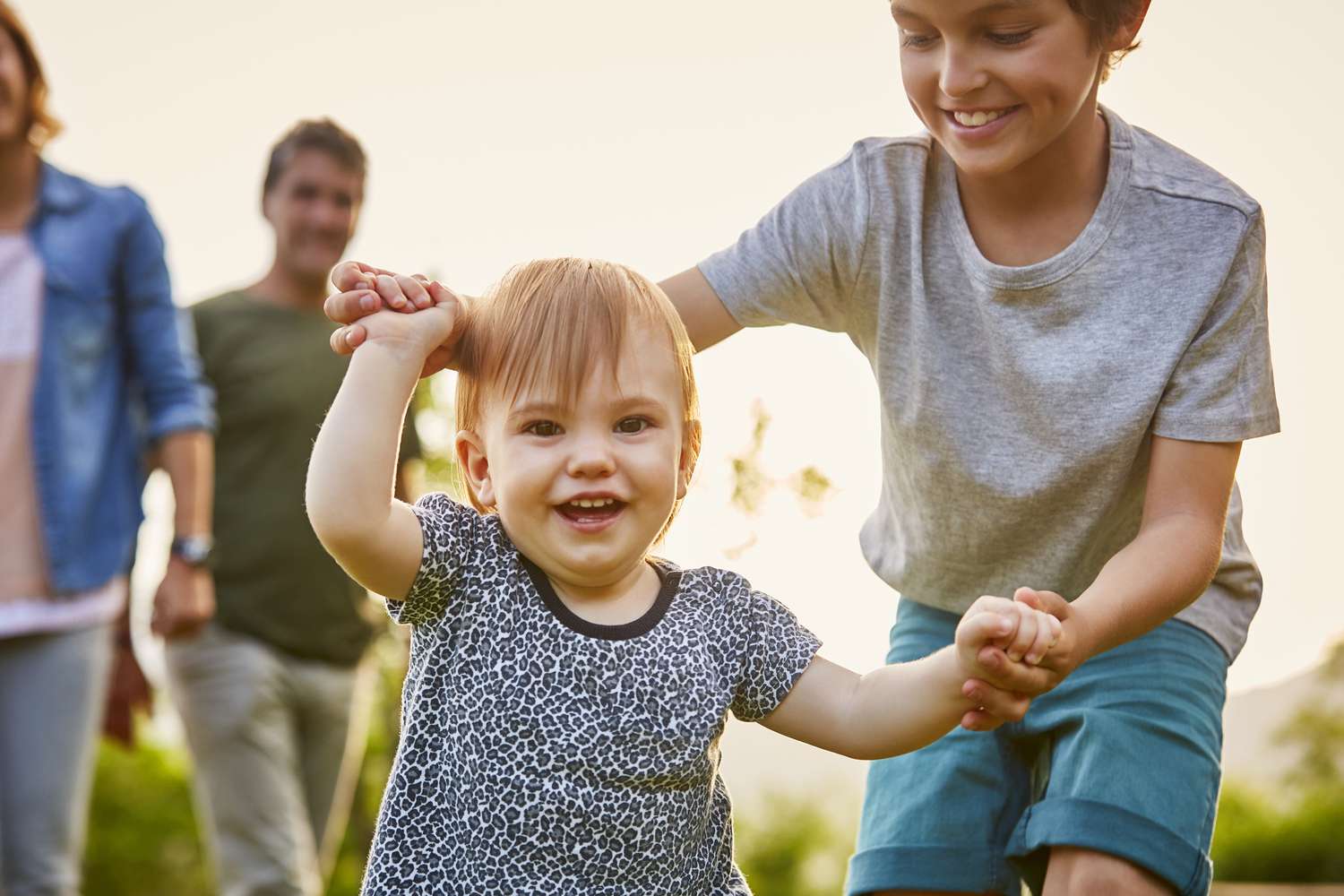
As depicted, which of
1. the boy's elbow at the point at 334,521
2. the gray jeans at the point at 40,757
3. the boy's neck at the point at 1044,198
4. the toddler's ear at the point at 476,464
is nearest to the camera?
the boy's elbow at the point at 334,521

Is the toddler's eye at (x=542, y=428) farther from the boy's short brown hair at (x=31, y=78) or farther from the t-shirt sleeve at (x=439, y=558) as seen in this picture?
the boy's short brown hair at (x=31, y=78)

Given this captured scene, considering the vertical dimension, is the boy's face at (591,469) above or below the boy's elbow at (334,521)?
above

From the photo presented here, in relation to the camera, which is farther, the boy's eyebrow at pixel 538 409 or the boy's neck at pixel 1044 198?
the boy's neck at pixel 1044 198

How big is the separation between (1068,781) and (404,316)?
1.15m

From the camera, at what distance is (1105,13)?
2.18 m

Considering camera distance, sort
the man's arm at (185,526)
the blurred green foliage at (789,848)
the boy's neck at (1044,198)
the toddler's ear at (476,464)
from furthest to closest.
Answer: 1. the blurred green foliage at (789,848)
2. the man's arm at (185,526)
3. the boy's neck at (1044,198)
4. the toddler's ear at (476,464)

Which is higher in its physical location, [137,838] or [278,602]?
[278,602]

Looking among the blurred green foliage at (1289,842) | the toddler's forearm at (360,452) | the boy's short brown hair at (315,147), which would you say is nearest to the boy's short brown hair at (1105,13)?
the toddler's forearm at (360,452)

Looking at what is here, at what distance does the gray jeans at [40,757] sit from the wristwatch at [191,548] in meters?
0.47

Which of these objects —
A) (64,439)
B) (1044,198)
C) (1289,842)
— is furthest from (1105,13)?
(1289,842)

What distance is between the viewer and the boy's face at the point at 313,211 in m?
4.83

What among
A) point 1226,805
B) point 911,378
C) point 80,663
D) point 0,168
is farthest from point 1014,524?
point 1226,805

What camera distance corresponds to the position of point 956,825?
2404mm

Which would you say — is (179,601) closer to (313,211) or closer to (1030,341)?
(313,211)
